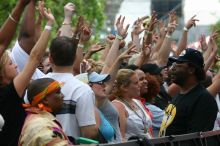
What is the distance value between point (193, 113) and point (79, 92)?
58.3 inches

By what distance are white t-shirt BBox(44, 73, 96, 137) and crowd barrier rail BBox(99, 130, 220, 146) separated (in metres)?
0.69

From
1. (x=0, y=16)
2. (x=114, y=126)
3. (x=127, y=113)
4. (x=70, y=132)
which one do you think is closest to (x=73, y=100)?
(x=70, y=132)

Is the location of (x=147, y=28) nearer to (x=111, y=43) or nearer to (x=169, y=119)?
(x=111, y=43)

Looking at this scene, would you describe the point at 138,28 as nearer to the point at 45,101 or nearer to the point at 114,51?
the point at 114,51

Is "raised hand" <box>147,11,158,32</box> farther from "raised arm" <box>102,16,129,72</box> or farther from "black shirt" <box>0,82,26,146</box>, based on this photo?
"black shirt" <box>0,82,26,146</box>

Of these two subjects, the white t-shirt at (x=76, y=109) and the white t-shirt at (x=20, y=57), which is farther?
the white t-shirt at (x=20, y=57)

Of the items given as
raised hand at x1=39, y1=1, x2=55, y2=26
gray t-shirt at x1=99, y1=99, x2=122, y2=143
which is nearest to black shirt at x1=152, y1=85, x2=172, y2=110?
gray t-shirt at x1=99, y1=99, x2=122, y2=143

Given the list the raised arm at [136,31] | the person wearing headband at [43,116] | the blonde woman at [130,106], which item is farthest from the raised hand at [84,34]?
the raised arm at [136,31]

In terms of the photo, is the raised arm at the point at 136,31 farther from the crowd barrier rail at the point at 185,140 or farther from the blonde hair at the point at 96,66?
the crowd barrier rail at the point at 185,140

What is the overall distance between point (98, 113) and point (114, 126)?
0.41 metres

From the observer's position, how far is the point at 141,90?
10625 mm

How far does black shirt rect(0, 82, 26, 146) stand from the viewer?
7805 millimetres

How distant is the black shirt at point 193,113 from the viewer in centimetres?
896

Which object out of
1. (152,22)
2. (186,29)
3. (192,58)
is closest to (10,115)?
(192,58)
